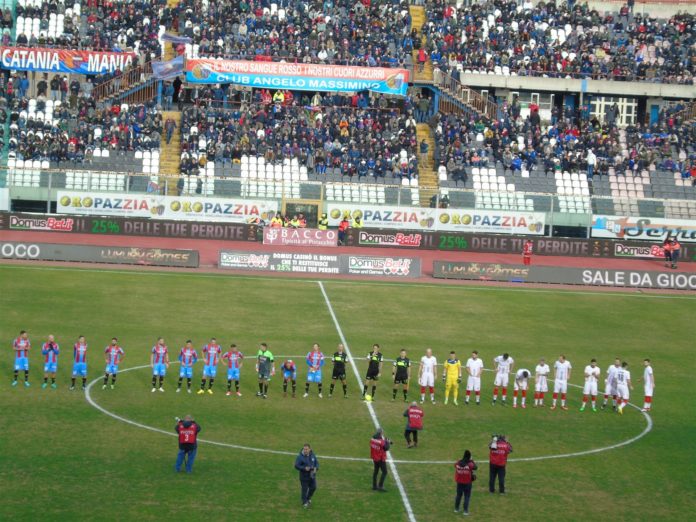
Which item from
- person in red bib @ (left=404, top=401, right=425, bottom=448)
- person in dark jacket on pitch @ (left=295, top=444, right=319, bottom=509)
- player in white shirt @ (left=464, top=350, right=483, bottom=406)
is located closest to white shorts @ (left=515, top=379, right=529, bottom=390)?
player in white shirt @ (left=464, top=350, right=483, bottom=406)

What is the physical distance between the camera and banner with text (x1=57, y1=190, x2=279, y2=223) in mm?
60156

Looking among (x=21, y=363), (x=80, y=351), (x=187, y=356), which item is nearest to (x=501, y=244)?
(x=187, y=356)

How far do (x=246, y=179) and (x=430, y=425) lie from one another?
3353cm

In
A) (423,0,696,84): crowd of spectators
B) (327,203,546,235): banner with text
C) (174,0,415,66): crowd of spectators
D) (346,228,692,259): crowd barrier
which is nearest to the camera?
(346,228,692,259): crowd barrier

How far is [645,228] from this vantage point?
62094mm

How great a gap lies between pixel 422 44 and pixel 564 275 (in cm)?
2686

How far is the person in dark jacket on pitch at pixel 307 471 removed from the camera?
2194cm

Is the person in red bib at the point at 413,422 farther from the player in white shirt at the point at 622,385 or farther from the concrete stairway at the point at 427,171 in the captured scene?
the concrete stairway at the point at 427,171

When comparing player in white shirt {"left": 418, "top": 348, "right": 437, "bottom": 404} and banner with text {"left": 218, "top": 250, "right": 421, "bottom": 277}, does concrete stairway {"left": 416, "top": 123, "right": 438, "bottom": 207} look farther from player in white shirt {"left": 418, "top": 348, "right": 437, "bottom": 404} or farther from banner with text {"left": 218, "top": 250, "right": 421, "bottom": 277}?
player in white shirt {"left": 418, "top": 348, "right": 437, "bottom": 404}

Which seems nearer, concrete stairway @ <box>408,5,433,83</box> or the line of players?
the line of players

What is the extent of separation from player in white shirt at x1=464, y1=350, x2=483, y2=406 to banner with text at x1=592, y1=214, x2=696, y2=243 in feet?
106

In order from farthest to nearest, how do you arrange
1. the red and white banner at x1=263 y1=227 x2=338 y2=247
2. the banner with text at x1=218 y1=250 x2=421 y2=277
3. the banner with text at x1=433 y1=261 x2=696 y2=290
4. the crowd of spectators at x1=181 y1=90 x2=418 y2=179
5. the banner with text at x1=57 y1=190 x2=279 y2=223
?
the crowd of spectators at x1=181 y1=90 x2=418 y2=179 < the banner with text at x1=57 y1=190 x2=279 y2=223 < the red and white banner at x1=263 y1=227 x2=338 y2=247 < the banner with text at x1=433 y1=261 x2=696 y2=290 < the banner with text at x1=218 y1=250 x2=421 y2=277

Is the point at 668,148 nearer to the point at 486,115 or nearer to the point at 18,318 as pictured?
the point at 486,115

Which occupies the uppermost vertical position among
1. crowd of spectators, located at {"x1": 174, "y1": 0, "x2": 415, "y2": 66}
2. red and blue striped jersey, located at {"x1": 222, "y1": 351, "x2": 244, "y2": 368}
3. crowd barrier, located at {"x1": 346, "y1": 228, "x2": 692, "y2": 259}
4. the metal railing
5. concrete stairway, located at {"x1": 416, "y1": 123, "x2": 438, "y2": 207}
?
crowd of spectators, located at {"x1": 174, "y1": 0, "x2": 415, "y2": 66}
